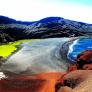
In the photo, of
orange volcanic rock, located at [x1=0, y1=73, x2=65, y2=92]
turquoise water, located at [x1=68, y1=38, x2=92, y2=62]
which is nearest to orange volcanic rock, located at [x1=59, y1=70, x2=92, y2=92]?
orange volcanic rock, located at [x1=0, y1=73, x2=65, y2=92]

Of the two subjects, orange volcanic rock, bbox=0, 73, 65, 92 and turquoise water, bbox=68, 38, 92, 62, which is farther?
turquoise water, bbox=68, 38, 92, 62

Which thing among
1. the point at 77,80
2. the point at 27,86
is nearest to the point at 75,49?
the point at 27,86

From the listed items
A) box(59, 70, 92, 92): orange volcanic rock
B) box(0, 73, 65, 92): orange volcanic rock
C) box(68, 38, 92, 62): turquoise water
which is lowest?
box(68, 38, 92, 62): turquoise water

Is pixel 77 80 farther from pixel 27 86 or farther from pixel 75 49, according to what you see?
pixel 75 49

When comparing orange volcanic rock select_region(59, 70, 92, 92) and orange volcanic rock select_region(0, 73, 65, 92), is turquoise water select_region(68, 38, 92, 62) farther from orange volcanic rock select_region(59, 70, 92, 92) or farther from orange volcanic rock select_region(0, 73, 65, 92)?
orange volcanic rock select_region(59, 70, 92, 92)

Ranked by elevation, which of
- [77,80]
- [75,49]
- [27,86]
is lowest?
[75,49]

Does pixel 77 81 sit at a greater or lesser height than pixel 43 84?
greater

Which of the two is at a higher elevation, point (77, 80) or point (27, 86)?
point (77, 80)

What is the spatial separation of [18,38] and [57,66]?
98695mm

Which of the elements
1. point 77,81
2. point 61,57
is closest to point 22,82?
point 77,81

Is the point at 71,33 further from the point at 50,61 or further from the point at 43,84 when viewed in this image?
the point at 43,84

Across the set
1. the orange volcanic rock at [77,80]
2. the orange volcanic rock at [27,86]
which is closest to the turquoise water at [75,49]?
the orange volcanic rock at [27,86]

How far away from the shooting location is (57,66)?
209 ft

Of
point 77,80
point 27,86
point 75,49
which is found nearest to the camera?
point 77,80
